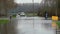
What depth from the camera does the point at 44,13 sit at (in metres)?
10.2

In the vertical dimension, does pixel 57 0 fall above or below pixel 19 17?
above

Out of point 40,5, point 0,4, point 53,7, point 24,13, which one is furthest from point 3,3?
point 53,7

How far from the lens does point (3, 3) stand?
1023cm

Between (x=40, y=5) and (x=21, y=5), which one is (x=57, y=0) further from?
(x=21, y=5)

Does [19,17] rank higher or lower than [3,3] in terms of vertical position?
lower

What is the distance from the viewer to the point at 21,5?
10273mm

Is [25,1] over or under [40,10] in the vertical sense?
over

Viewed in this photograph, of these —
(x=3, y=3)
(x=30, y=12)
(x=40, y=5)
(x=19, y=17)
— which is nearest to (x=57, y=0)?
(x=40, y=5)

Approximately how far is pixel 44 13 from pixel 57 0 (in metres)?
1.32

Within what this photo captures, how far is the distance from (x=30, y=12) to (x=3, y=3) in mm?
2068

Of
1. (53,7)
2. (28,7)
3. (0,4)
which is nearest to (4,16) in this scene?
(0,4)

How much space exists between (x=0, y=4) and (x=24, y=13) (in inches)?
73.1

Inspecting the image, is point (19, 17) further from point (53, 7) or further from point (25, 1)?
point (53, 7)

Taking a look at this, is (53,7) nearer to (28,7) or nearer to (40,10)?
(40,10)
